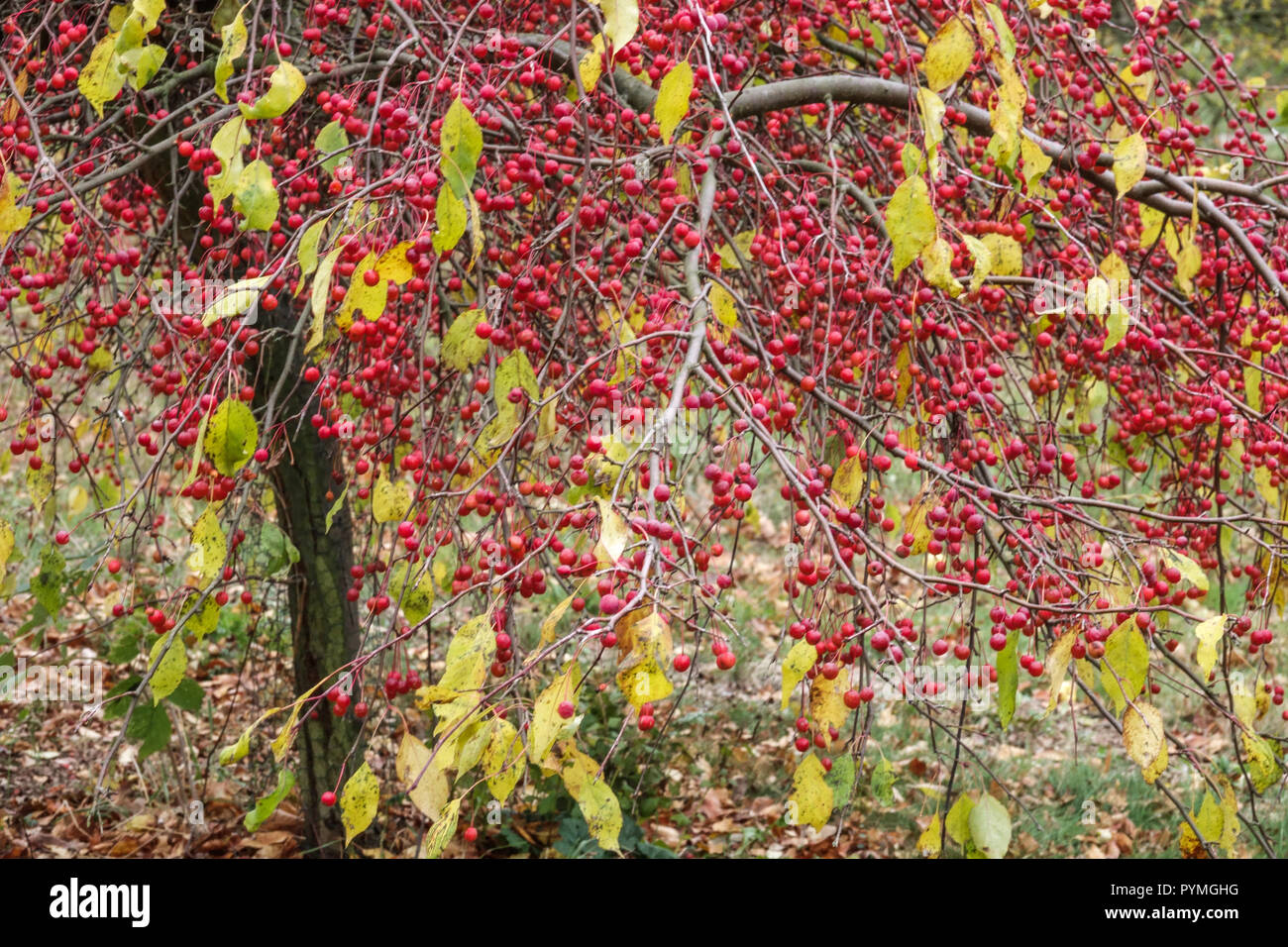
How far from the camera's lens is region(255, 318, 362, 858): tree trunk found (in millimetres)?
2723

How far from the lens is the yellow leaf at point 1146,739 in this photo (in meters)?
1.40

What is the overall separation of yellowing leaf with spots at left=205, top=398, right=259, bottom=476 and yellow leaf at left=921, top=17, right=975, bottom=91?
3.53ft

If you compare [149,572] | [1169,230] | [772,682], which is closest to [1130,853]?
[772,682]

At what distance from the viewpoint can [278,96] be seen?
4.86 feet

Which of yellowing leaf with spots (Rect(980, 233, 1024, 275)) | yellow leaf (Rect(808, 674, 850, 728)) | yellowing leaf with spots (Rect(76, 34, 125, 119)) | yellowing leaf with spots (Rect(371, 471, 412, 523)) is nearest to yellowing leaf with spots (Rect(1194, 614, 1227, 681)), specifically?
yellow leaf (Rect(808, 674, 850, 728))

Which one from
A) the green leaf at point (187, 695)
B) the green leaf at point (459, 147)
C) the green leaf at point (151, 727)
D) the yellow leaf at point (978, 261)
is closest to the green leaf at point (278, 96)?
the green leaf at point (459, 147)

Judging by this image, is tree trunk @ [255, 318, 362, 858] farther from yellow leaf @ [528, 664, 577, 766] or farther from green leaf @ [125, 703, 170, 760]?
yellow leaf @ [528, 664, 577, 766]

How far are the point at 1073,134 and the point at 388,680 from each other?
1689 millimetres

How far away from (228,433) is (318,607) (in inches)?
53.7

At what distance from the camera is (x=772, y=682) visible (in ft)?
14.4

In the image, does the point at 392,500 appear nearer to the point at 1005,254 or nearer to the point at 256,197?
the point at 256,197

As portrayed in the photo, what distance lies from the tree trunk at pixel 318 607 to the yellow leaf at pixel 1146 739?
1.87 metres

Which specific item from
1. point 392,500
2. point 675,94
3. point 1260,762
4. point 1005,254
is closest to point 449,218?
point 675,94

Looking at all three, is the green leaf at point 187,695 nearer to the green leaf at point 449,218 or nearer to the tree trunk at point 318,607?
the tree trunk at point 318,607
